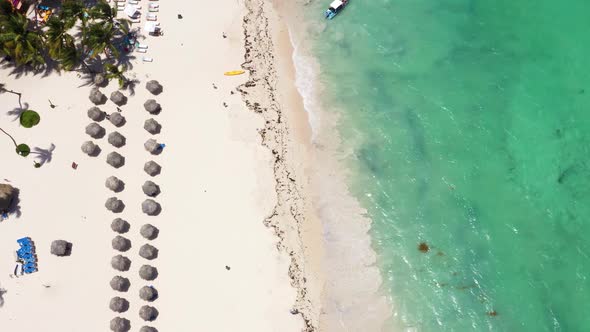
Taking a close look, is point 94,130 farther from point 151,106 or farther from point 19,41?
point 19,41

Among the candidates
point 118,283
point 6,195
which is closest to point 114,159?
point 6,195

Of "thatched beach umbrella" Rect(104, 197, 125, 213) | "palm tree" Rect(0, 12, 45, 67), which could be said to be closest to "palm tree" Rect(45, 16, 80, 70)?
"palm tree" Rect(0, 12, 45, 67)

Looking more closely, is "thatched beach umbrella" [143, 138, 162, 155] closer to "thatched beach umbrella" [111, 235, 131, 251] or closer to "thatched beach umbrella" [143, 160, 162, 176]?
"thatched beach umbrella" [143, 160, 162, 176]

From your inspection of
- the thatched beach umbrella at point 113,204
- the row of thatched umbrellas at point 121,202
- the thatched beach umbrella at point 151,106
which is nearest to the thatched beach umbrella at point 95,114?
the row of thatched umbrellas at point 121,202

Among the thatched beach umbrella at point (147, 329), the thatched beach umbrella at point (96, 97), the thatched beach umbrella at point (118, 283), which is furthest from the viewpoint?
the thatched beach umbrella at point (96, 97)

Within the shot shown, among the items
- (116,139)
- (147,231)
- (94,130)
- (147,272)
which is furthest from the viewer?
(94,130)

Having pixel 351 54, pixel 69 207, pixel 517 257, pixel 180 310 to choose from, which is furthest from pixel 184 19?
pixel 517 257

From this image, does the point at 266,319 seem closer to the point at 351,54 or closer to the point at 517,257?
the point at 517,257

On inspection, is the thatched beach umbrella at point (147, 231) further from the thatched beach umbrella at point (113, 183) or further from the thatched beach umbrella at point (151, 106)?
the thatched beach umbrella at point (151, 106)
